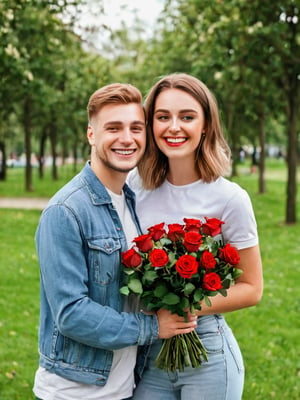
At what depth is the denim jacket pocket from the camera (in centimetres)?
246

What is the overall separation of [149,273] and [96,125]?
2.37 feet

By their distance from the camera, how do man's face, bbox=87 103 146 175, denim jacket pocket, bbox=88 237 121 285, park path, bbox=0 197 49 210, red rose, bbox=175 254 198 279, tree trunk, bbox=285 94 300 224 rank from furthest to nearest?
park path, bbox=0 197 49 210
tree trunk, bbox=285 94 300 224
man's face, bbox=87 103 146 175
denim jacket pocket, bbox=88 237 121 285
red rose, bbox=175 254 198 279

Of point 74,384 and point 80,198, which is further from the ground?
point 80,198

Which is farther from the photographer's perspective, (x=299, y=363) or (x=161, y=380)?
(x=299, y=363)

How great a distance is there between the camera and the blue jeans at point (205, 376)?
2.75 m

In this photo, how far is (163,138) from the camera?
291cm

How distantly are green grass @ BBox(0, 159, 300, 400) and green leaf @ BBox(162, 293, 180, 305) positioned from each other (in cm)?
334

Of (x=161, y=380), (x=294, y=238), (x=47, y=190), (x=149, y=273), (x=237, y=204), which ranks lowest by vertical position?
(x=47, y=190)

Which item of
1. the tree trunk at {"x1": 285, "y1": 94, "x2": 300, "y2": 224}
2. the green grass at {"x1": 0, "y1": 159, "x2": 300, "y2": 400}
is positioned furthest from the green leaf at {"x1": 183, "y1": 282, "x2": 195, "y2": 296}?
the tree trunk at {"x1": 285, "y1": 94, "x2": 300, "y2": 224}

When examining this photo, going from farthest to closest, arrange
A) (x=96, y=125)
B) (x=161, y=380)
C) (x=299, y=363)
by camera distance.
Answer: (x=299, y=363) → (x=161, y=380) → (x=96, y=125)

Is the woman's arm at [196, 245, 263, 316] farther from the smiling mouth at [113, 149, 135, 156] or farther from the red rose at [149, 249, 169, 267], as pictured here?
the smiling mouth at [113, 149, 135, 156]

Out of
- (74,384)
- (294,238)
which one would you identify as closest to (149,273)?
(74,384)

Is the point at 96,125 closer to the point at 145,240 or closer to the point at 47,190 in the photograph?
the point at 145,240

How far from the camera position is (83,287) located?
2.38 m
